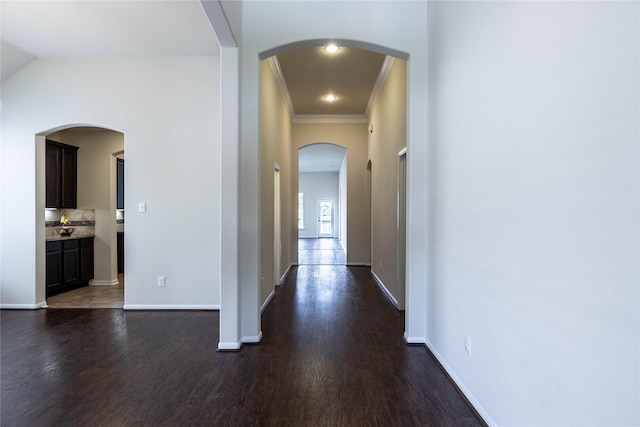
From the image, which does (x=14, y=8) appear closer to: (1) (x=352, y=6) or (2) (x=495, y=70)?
(1) (x=352, y=6)

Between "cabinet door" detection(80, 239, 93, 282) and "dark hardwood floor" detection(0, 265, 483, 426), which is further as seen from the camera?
"cabinet door" detection(80, 239, 93, 282)

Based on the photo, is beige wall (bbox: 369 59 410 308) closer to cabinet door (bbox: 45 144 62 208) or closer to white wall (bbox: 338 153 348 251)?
white wall (bbox: 338 153 348 251)

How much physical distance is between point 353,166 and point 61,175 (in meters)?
5.27

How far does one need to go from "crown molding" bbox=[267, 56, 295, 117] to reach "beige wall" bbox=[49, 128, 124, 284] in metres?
2.73

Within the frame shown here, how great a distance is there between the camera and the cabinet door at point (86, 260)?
5.27m

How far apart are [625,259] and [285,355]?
95.9 inches

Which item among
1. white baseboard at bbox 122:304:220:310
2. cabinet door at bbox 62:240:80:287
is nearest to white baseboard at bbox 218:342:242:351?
white baseboard at bbox 122:304:220:310

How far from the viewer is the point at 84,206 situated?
5.43m

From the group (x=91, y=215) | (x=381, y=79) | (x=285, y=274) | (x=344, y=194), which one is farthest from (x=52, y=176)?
(x=344, y=194)

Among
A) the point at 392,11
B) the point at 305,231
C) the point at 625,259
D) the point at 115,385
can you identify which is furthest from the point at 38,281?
the point at 305,231

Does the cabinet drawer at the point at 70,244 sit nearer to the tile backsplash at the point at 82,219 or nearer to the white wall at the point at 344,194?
the tile backsplash at the point at 82,219

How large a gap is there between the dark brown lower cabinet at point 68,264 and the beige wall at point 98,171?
0.28 m

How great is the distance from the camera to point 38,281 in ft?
13.9

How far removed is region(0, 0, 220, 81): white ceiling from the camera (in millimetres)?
3119
